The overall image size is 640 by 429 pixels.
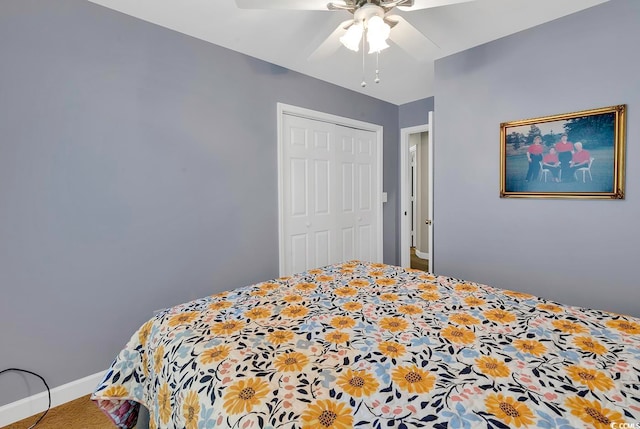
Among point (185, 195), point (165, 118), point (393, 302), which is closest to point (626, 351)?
point (393, 302)

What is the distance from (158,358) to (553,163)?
2.68 metres

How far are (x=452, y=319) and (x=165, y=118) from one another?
223cm

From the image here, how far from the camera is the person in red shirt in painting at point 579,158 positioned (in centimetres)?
200

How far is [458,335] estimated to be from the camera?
108cm

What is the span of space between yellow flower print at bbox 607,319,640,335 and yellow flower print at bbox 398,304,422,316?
0.71 meters

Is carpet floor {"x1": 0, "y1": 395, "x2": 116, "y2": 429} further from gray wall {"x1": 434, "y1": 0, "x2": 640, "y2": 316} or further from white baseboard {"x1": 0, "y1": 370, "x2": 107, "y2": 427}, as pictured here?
gray wall {"x1": 434, "y1": 0, "x2": 640, "y2": 316}

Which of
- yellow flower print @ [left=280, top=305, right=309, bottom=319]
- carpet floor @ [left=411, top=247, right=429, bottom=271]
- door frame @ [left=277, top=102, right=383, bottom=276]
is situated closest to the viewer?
yellow flower print @ [left=280, top=305, right=309, bottom=319]

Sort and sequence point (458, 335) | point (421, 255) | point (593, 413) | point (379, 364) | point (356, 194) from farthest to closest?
point (421, 255) < point (356, 194) < point (458, 335) < point (379, 364) < point (593, 413)

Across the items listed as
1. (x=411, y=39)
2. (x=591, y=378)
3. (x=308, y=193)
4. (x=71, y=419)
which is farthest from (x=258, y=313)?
(x=308, y=193)

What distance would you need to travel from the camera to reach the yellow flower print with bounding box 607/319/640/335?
43.0 inches

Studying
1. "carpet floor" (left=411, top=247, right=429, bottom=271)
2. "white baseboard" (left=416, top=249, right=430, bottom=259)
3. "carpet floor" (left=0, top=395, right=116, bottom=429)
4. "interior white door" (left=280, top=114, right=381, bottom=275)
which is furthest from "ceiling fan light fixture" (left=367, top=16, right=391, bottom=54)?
"white baseboard" (left=416, top=249, right=430, bottom=259)

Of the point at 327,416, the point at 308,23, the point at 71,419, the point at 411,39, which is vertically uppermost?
the point at 308,23

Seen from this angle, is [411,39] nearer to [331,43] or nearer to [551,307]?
[331,43]

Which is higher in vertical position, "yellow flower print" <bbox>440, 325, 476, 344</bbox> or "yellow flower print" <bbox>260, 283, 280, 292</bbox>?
"yellow flower print" <bbox>260, 283, 280, 292</bbox>
